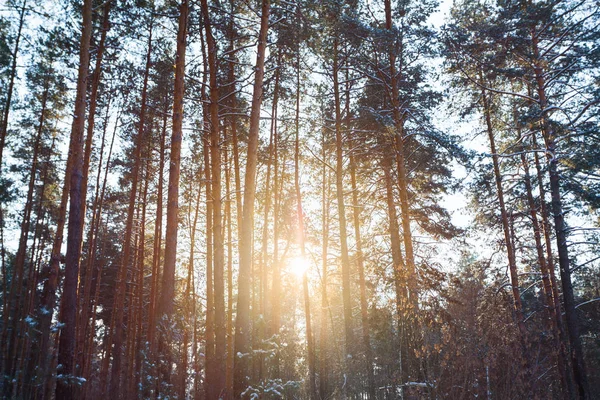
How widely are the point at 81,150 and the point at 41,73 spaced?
8.07 m

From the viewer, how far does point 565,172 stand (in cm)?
1207

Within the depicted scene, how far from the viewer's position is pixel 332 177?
17.7 meters

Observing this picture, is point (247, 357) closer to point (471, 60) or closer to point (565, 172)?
point (565, 172)

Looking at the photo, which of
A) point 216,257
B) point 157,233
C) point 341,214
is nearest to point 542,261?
point 341,214

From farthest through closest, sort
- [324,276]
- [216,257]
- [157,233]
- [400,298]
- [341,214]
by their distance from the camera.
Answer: [157,233] < [324,276] < [341,214] < [216,257] < [400,298]

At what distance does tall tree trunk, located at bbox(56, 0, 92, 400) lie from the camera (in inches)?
275

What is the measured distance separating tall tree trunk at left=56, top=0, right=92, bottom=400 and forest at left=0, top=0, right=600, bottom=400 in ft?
0.13

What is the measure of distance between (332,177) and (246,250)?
9.67m

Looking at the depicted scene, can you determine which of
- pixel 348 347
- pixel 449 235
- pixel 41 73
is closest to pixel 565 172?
pixel 449 235

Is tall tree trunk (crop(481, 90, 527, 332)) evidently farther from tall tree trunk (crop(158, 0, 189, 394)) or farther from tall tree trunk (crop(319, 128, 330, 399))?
tall tree trunk (crop(158, 0, 189, 394))

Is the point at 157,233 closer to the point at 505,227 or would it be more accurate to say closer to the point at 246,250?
the point at 246,250

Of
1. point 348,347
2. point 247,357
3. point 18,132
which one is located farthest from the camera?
point 18,132

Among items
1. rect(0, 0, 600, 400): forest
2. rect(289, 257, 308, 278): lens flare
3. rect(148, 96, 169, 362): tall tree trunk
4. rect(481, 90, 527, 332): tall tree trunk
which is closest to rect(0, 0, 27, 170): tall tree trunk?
rect(0, 0, 600, 400): forest

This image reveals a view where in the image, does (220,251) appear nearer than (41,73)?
Yes
